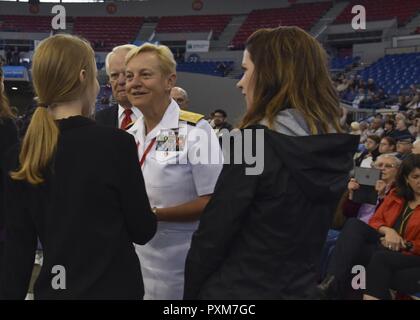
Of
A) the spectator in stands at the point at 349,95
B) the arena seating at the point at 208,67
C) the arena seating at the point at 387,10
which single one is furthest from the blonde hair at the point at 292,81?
the arena seating at the point at 387,10

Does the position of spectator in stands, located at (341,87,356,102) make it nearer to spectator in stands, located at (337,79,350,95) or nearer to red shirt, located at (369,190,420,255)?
spectator in stands, located at (337,79,350,95)

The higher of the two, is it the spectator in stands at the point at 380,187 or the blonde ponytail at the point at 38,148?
the blonde ponytail at the point at 38,148

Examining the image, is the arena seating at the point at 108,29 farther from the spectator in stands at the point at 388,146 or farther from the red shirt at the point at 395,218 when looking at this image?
the red shirt at the point at 395,218

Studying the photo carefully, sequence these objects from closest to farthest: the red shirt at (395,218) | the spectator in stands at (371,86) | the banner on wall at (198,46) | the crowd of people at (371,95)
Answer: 1. the red shirt at (395,218)
2. the crowd of people at (371,95)
3. the spectator in stands at (371,86)
4. the banner on wall at (198,46)

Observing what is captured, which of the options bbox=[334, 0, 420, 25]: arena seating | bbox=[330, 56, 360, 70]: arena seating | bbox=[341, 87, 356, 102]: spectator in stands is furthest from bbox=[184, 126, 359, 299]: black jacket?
Result: bbox=[334, 0, 420, 25]: arena seating

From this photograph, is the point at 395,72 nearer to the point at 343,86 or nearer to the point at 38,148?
the point at 343,86

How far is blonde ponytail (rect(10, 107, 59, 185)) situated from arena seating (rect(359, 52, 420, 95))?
14.2 meters

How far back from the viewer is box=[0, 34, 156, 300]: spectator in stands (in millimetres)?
1196

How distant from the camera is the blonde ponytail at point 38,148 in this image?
1173mm

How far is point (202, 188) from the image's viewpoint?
5.68 feet

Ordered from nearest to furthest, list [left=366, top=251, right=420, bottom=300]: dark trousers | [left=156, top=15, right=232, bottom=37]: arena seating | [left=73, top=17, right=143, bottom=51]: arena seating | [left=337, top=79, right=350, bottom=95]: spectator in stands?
[left=366, top=251, right=420, bottom=300]: dark trousers
[left=337, top=79, right=350, bottom=95]: spectator in stands
[left=156, top=15, right=232, bottom=37]: arena seating
[left=73, top=17, right=143, bottom=51]: arena seating

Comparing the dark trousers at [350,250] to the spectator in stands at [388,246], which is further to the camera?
the dark trousers at [350,250]

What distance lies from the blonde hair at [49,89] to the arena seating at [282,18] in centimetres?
2148
